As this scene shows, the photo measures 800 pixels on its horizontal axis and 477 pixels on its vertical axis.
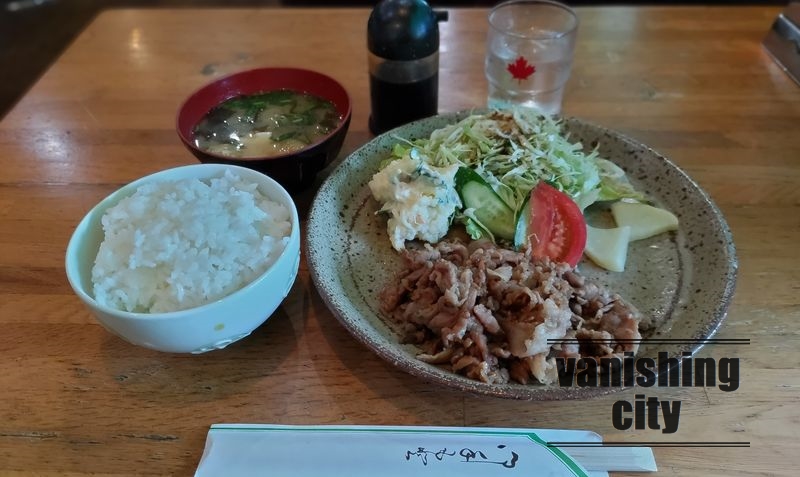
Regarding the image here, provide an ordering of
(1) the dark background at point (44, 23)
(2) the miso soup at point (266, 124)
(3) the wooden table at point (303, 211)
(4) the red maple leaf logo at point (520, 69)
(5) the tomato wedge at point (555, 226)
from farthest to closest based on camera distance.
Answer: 1. (1) the dark background at point (44, 23)
2. (4) the red maple leaf logo at point (520, 69)
3. (2) the miso soup at point (266, 124)
4. (5) the tomato wedge at point (555, 226)
5. (3) the wooden table at point (303, 211)

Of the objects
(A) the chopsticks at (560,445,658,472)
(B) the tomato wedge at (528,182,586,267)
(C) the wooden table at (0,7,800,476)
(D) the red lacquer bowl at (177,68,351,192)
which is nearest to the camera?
(A) the chopsticks at (560,445,658,472)

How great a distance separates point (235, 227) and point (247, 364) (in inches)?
12.7

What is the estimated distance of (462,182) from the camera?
5.78 ft

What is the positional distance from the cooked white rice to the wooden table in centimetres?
25

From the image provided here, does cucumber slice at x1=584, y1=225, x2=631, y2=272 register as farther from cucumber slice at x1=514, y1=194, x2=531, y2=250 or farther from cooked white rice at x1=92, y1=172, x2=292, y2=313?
cooked white rice at x1=92, y1=172, x2=292, y2=313

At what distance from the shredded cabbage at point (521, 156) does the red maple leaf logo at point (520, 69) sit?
26 centimetres

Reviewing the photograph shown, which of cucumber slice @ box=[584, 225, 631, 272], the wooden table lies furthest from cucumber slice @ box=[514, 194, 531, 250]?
the wooden table

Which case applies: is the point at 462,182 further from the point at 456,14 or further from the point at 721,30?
the point at 721,30

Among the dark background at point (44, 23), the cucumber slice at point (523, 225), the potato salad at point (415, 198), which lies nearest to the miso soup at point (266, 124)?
the potato salad at point (415, 198)

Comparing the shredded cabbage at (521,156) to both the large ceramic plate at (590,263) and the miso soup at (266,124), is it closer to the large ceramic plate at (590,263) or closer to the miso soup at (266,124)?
the large ceramic plate at (590,263)

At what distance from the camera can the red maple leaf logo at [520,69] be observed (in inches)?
85.0

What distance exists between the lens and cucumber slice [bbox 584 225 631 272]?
5.18 ft

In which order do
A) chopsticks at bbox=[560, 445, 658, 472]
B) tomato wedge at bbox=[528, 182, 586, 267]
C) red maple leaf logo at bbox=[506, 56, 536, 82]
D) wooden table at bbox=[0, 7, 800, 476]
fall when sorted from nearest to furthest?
1. chopsticks at bbox=[560, 445, 658, 472]
2. wooden table at bbox=[0, 7, 800, 476]
3. tomato wedge at bbox=[528, 182, 586, 267]
4. red maple leaf logo at bbox=[506, 56, 536, 82]

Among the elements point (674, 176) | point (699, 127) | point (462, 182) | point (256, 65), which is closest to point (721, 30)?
point (699, 127)
